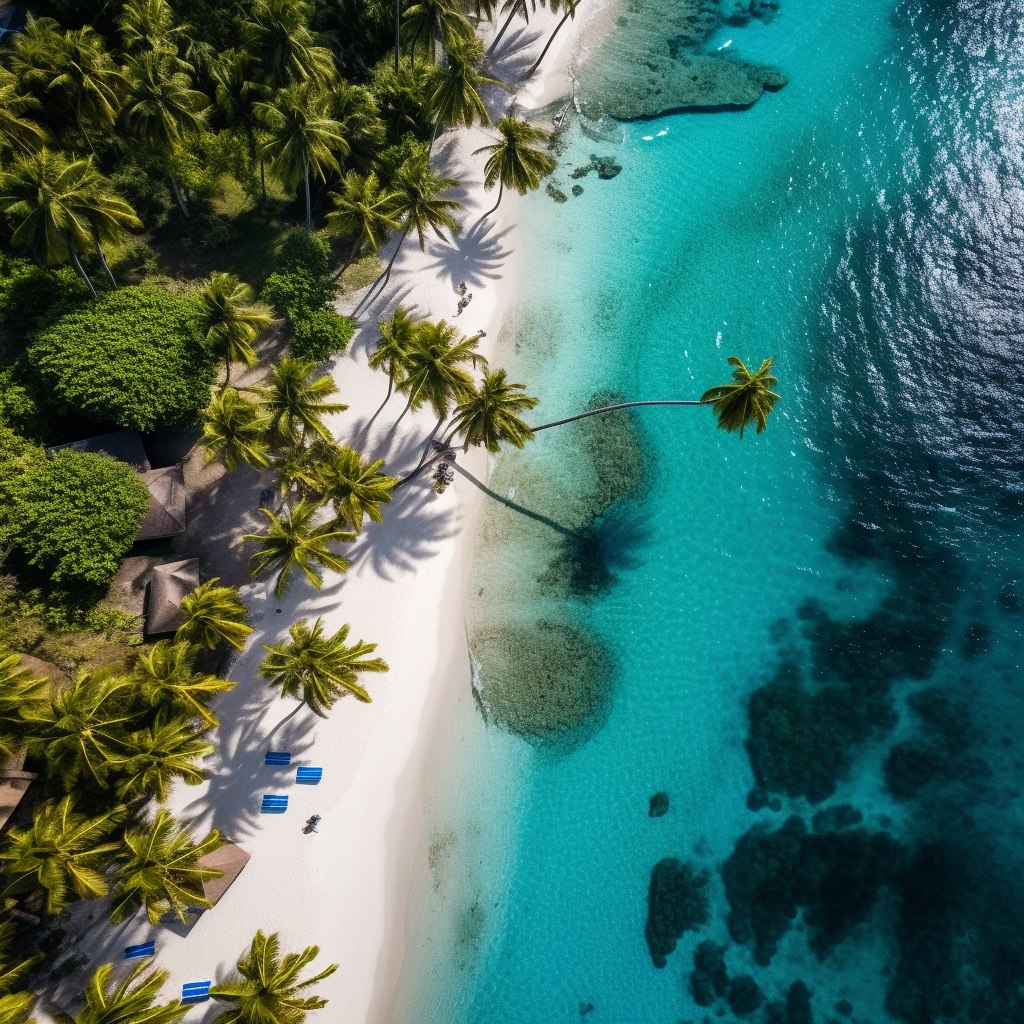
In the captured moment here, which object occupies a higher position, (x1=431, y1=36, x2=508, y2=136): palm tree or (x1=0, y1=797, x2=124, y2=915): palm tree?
(x1=431, y1=36, x2=508, y2=136): palm tree

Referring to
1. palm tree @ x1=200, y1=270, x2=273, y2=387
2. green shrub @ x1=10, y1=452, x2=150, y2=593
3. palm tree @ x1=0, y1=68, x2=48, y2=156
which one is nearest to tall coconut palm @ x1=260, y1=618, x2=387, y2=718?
green shrub @ x1=10, y1=452, x2=150, y2=593

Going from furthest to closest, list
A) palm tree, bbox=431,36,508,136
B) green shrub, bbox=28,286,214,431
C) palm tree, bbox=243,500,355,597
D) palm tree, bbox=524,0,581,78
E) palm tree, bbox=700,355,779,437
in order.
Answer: palm tree, bbox=524,0,581,78 < palm tree, bbox=431,36,508,136 < palm tree, bbox=700,355,779,437 < green shrub, bbox=28,286,214,431 < palm tree, bbox=243,500,355,597

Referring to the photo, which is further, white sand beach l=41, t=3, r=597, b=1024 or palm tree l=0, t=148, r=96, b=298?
palm tree l=0, t=148, r=96, b=298

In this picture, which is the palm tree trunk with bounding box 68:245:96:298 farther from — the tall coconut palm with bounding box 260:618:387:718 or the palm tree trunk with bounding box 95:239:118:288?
the tall coconut palm with bounding box 260:618:387:718

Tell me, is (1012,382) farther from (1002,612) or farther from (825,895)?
(825,895)

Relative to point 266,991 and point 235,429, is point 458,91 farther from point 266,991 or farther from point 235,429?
point 266,991

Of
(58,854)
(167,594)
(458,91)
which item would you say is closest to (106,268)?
(167,594)
